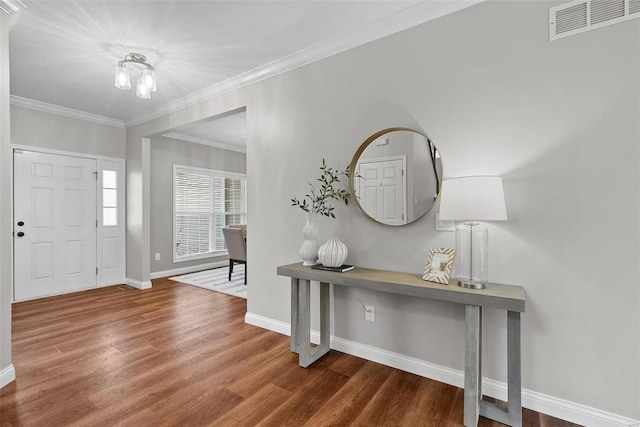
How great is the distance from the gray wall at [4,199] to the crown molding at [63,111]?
2.39 meters

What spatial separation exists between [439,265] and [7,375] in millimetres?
3000

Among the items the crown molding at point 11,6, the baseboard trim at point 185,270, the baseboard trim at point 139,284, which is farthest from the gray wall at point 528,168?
the baseboard trim at point 185,270

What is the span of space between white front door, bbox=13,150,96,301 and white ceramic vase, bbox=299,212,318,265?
390 centimetres

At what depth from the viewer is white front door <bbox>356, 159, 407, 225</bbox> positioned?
227 cm

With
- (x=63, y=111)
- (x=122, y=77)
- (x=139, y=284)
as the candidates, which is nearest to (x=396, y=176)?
(x=122, y=77)

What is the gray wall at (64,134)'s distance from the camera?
396 centimetres

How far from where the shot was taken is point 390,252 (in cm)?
232

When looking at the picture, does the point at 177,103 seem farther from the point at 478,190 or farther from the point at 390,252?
the point at 478,190

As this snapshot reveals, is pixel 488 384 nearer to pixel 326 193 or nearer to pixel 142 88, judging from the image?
pixel 326 193

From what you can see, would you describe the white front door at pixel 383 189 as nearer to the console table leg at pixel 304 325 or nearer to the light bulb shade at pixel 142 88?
the console table leg at pixel 304 325

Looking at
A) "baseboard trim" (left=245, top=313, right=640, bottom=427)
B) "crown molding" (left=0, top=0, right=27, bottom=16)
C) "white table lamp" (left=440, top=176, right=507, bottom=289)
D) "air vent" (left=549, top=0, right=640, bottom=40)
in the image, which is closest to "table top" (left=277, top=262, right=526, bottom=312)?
"white table lamp" (left=440, top=176, right=507, bottom=289)

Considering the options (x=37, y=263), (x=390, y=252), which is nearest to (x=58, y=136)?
(x=37, y=263)

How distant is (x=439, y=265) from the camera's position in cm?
192

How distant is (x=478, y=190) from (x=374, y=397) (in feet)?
4.68
